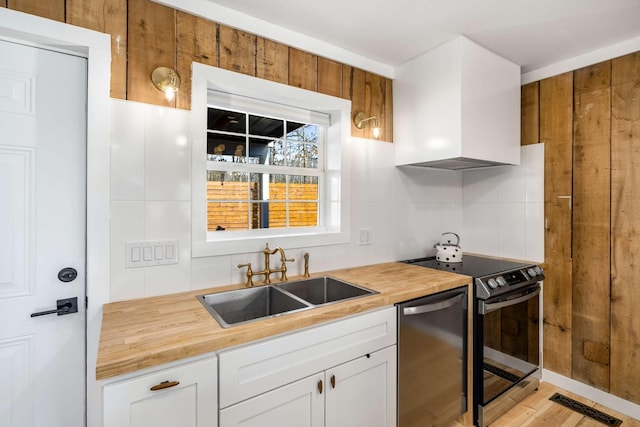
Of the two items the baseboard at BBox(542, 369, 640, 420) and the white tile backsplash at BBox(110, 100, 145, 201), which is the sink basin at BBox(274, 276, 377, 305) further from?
the baseboard at BBox(542, 369, 640, 420)

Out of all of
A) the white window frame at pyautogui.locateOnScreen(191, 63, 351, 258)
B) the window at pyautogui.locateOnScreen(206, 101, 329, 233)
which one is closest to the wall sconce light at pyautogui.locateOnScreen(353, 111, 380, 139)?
the white window frame at pyautogui.locateOnScreen(191, 63, 351, 258)

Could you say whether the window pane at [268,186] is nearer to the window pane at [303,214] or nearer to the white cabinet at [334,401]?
the window pane at [303,214]

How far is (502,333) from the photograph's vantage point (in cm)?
201

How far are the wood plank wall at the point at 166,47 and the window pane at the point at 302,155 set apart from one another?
39cm

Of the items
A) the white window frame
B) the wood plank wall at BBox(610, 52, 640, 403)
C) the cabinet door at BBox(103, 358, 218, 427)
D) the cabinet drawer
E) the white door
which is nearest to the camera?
the cabinet door at BBox(103, 358, 218, 427)

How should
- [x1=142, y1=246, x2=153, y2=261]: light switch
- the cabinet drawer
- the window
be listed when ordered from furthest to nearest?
the window < [x1=142, y1=246, x2=153, y2=261]: light switch < the cabinet drawer

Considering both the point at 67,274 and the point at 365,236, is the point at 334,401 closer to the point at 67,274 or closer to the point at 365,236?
the point at 365,236

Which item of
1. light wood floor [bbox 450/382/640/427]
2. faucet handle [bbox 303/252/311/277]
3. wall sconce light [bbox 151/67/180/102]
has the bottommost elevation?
light wood floor [bbox 450/382/640/427]

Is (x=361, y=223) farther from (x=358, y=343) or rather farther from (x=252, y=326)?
(x=252, y=326)

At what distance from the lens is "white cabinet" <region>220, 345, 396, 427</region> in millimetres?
1183

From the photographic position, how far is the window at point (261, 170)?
1902 millimetres

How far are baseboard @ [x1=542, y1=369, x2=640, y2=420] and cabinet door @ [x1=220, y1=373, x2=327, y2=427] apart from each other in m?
2.04

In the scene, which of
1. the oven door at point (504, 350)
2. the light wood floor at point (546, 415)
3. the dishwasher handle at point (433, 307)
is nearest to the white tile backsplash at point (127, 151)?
the dishwasher handle at point (433, 307)

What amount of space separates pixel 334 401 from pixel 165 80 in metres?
1.68
